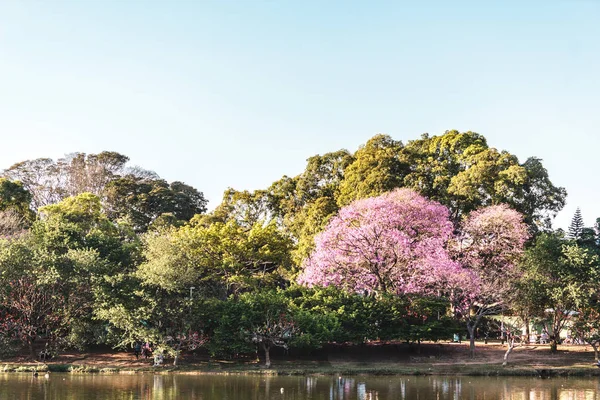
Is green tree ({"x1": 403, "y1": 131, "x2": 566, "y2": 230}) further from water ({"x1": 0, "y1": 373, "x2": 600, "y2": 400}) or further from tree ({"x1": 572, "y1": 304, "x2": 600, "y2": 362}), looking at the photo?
water ({"x1": 0, "y1": 373, "x2": 600, "y2": 400})

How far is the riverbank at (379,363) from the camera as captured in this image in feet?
101

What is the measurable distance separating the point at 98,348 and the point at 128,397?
50.0 ft

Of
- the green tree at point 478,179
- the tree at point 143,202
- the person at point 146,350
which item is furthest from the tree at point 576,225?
the person at point 146,350

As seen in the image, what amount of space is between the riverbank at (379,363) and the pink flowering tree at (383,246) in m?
3.61

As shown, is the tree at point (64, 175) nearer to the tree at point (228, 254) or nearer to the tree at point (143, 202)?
the tree at point (143, 202)

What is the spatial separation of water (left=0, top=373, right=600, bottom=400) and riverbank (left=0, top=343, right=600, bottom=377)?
1508 mm

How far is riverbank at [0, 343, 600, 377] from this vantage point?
3078 centimetres

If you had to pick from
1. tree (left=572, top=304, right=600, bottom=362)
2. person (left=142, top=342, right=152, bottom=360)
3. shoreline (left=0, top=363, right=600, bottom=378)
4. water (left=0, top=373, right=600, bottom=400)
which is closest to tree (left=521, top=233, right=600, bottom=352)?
tree (left=572, top=304, right=600, bottom=362)

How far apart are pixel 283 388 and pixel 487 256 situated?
18.9m

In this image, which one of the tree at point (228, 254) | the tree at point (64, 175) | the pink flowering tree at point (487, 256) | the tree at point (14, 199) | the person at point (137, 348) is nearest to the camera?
the person at point (137, 348)

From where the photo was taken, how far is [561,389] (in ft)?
84.1

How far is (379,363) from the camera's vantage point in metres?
33.6

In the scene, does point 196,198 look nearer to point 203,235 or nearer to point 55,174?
point 55,174

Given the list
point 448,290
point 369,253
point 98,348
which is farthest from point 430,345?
point 98,348
